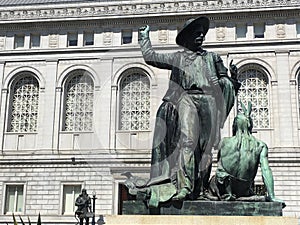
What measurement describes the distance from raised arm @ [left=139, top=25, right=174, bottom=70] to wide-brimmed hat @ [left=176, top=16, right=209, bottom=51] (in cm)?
38

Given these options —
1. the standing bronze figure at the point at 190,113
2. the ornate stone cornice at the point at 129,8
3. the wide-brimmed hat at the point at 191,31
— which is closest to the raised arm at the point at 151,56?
the standing bronze figure at the point at 190,113

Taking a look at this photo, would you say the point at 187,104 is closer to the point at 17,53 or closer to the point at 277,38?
the point at 277,38

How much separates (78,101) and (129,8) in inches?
294

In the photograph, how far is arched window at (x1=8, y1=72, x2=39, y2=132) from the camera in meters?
34.2

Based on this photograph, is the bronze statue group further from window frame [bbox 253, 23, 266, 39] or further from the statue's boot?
window frame [bbox 253, 23, 266, 39]

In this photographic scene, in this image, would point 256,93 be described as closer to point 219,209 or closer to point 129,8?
point 129,8

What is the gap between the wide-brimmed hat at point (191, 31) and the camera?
820cm

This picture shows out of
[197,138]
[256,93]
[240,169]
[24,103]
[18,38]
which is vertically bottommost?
[240,169]

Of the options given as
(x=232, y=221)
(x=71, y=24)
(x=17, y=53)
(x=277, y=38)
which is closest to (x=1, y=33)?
(x=17, y=53)

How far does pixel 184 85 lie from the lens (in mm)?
7977

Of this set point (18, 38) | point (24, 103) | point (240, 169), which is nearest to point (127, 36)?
point (18, 38)

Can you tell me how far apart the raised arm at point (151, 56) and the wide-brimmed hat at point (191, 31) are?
0.38 m

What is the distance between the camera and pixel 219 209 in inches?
274

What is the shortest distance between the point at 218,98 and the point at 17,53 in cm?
2929
